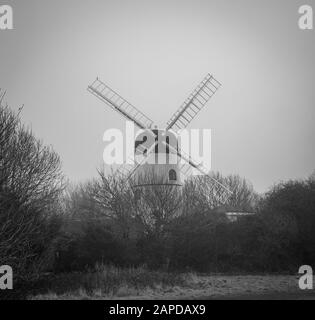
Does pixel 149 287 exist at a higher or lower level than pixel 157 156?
lower

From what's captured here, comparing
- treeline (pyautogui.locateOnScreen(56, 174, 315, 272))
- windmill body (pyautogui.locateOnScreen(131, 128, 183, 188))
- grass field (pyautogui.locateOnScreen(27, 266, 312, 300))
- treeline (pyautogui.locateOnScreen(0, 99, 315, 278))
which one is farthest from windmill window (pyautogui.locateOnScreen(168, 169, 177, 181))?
grass field (pyautogui.locateOnScreen(27, 266, 312, 300))

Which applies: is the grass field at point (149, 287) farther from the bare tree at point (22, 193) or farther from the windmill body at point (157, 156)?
the windmill body at point (157, 156)

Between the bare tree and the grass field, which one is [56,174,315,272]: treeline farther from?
the bare tree

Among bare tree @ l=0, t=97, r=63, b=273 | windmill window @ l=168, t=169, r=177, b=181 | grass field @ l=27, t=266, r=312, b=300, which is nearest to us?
bare tree @ l=0, t=97, r=63, b=273

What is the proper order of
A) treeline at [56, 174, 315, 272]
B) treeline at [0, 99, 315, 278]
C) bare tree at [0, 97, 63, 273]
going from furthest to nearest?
treeline at [56, 174, 315, 272], treeline at [0, 99, 315, 278], bare tree at [0, 97, 63, 273]

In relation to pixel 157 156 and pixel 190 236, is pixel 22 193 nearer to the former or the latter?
pixel 190 236

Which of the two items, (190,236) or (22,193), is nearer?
(22,193)

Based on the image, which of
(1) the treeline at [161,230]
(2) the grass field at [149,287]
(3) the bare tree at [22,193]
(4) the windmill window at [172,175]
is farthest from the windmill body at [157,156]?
(2) the grass field at [149,287]

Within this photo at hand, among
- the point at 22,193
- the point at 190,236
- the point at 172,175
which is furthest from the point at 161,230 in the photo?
the point at 22,193

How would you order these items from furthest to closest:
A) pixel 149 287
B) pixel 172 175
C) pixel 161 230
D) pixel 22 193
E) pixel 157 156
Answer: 1. pixel 157 156
2. pixel 172 175
3. pixel 161 230
4. pixel 149 287
5. pixel 22 193

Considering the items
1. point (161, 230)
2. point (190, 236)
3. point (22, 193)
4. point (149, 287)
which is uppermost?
point (22, 193)

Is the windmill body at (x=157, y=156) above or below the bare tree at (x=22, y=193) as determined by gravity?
above
